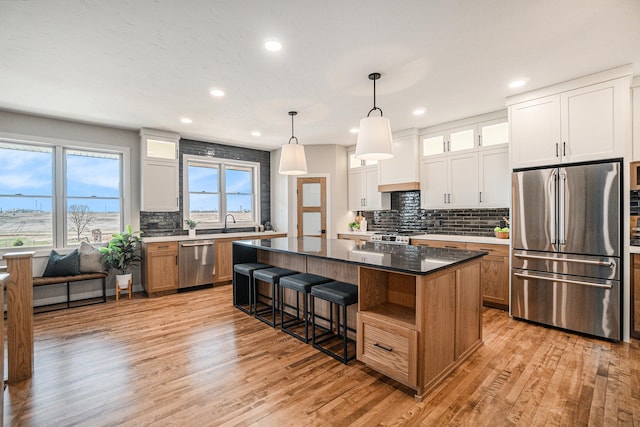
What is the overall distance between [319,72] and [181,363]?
9.81 feet

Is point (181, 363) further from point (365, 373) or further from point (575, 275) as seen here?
point (575, 275)

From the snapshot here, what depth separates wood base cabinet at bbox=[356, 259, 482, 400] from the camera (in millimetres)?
2145

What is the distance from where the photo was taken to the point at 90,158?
495 centimetres

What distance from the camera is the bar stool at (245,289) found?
3.91m

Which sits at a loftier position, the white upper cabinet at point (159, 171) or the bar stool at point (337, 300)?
the white upper cabinet at point (159, 171)

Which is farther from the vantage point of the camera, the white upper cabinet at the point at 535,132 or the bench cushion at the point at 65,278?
the bench cushion at the point at 65,278

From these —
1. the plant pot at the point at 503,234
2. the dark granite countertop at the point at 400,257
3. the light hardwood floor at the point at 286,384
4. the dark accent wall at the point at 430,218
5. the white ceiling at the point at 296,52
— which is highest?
the white ceiling at the point at 296,52

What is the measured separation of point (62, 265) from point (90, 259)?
0.32 meters

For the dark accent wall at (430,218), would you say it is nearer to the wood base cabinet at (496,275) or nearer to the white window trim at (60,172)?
the wood base cabinet at (496,275)

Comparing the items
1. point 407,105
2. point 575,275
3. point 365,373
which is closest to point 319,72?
point 407,105

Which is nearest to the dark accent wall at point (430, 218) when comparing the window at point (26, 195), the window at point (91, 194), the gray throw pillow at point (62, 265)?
the window at point (91, 194)

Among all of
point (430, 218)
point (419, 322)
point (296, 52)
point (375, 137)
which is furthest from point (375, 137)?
point (430, 218)

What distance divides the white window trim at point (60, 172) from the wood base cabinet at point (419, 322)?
448 centimetres

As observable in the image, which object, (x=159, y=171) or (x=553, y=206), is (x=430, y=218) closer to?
(x=553, y=206)
